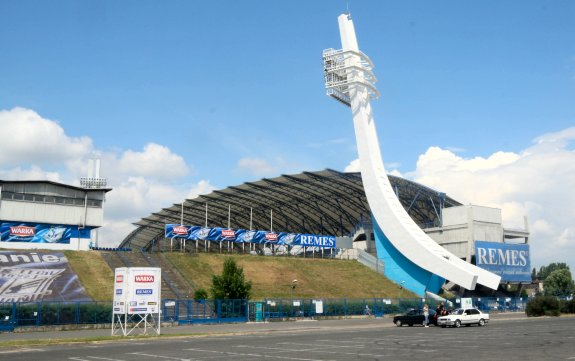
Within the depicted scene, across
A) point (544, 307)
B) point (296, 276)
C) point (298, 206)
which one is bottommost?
point (544, 307)

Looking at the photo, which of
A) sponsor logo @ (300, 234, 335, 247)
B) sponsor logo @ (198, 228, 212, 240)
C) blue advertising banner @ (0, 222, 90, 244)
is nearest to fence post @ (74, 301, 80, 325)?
blue advertising banner @ (0, 222, 90, 244)

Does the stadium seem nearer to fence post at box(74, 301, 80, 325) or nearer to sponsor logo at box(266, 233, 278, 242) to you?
sponsor logo at box(266, 233, 278, 242)

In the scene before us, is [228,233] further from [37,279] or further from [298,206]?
[37,279]

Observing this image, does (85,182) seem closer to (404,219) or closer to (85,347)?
(404,219)

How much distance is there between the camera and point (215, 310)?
5069 centimetres

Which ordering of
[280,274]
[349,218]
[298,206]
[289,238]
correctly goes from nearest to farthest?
[280,274]
[289,238]
[298,206]
[349,218]

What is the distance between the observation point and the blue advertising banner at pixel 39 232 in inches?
2398

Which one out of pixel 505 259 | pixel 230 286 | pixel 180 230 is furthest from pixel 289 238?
pixel 505 259

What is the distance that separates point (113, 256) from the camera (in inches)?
2623

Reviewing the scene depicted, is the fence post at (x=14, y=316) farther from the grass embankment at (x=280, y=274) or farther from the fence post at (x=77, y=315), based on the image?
the grass embankment at (x=280, y=274)

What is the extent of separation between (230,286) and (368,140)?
2987 centimetres

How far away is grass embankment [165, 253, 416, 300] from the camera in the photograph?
221 ft

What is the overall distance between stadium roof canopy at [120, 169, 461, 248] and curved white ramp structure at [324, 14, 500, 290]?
6.41 m

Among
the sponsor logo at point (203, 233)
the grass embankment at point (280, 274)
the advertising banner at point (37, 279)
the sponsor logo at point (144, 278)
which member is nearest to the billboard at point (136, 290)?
the sponsor logo at point (144, 278)
